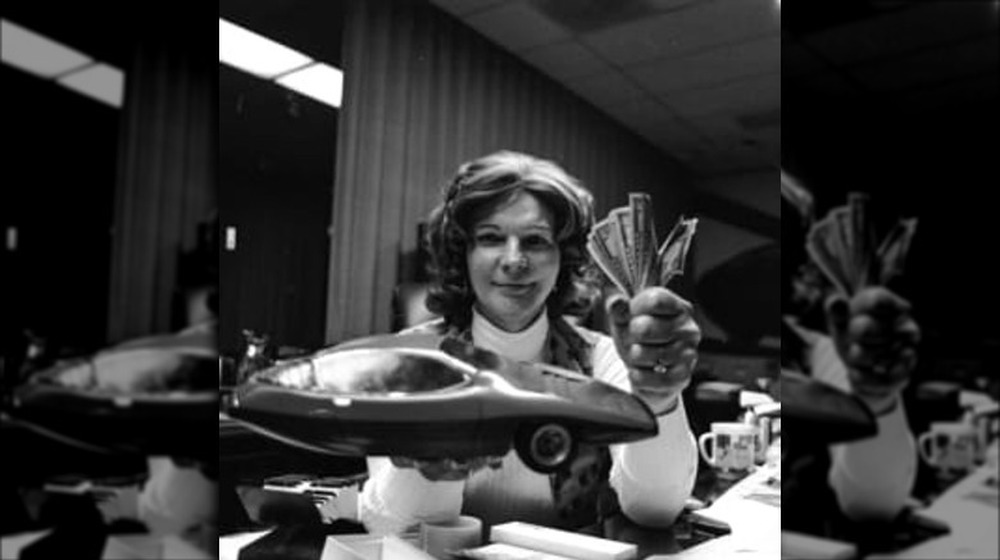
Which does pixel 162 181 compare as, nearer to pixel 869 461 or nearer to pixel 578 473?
pixel 578 473

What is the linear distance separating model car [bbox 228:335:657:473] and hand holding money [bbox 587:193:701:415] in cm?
5

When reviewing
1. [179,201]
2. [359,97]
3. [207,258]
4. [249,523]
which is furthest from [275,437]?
[359,97]

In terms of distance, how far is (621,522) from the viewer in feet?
5.29

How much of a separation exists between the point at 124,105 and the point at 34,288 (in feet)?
1.37

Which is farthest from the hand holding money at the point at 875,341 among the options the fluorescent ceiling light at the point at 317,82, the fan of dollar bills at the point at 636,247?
the fluorescent ceiling light at the point at 317,82

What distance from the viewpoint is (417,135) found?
66.7 inches

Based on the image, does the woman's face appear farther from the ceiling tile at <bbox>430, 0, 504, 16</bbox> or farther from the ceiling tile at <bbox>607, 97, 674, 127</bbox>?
the ceiling tile at <bbox>430, 0, 504, 16</bbox>

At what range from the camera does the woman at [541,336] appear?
1.58m

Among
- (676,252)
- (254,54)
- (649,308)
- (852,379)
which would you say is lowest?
(852,379)

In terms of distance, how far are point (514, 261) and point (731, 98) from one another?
49cm

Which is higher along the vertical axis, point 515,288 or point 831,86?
point 831,86

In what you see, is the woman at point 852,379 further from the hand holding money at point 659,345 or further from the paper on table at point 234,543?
the paper on table at point 234,543

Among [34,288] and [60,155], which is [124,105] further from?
[34,288]

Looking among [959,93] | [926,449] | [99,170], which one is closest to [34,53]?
[99,170]
